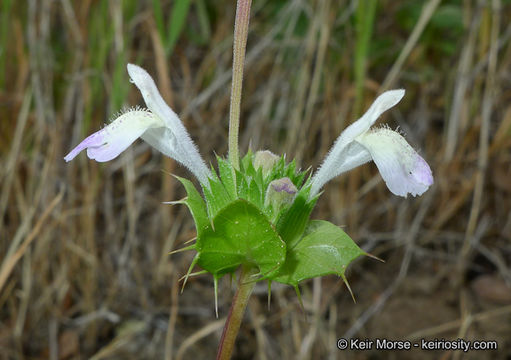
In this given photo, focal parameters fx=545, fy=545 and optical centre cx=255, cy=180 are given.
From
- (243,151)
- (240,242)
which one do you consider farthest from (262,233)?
(243,151)

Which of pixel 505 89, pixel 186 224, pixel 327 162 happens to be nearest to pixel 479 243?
pixel 505 89

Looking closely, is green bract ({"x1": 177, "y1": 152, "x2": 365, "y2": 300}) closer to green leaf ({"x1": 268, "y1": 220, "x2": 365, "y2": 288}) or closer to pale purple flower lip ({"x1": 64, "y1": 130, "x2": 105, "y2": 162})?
green leaf ({"x1": 268, "y1": 220, "x2": 365, "y2": 288})

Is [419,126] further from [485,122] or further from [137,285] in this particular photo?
[137,285]

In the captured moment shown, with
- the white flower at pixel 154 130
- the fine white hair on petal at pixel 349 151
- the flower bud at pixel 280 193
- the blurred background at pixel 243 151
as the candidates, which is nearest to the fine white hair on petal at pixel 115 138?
the white flower at pixel 154 130

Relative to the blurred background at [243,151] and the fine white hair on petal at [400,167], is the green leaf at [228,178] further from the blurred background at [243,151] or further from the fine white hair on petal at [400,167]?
the blurred background at [243,151]

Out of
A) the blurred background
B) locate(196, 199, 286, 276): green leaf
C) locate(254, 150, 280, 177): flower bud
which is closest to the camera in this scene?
locate(196, 199, 286, 276): green leaf

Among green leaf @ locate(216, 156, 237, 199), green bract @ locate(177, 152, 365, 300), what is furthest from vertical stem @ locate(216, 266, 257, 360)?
green leaf @ locate(216, 156, 237, 199)
